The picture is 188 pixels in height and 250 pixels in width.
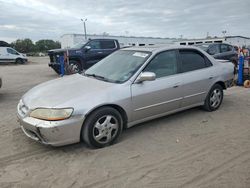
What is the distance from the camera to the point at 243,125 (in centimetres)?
502

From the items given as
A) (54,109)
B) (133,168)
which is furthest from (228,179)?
(54,109)

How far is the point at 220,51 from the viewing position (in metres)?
12.6

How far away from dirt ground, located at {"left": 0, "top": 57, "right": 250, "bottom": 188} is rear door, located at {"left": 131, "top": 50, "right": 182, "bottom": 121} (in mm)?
418

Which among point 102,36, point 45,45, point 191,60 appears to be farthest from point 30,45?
point 191,60

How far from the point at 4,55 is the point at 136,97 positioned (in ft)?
80.6

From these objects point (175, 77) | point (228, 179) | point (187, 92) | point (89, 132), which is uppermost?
point (175, 77)

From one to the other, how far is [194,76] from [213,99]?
3.15 feet

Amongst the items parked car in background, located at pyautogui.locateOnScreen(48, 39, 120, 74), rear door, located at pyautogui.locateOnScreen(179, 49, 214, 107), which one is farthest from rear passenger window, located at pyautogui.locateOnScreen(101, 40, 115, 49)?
rear door, located at pyautogui.locateOnScreen(179, 49, 214, 107)

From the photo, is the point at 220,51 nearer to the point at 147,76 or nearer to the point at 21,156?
the point at 147,76

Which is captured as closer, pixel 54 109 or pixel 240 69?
pixel 54 109

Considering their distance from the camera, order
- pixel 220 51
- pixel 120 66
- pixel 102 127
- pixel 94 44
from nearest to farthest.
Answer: pixel 102 127, pixel 120 66, pixel 220 51, pixel 94 44

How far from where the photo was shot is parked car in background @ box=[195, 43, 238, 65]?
12.2 metres

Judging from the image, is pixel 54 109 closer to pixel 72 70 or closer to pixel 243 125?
pixel 243 125

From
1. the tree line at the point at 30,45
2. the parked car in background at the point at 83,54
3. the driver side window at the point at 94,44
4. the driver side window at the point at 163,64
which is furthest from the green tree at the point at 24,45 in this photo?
the driver side window at the point at 163,64
